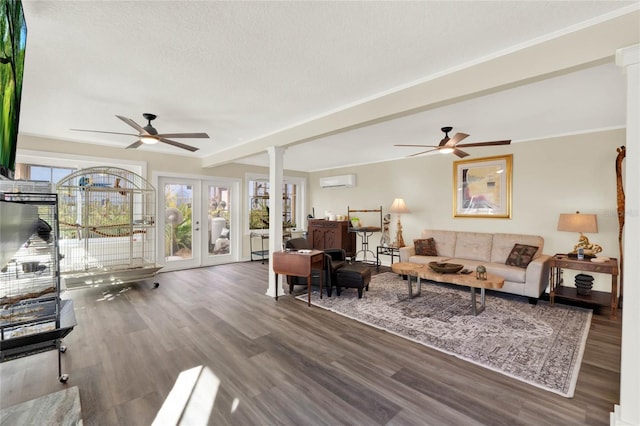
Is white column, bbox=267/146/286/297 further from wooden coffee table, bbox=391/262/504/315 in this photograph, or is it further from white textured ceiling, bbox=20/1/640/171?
wooden coffee table, bbox=391/262/504/315

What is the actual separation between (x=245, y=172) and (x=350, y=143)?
10.6ft

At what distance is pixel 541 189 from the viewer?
4.71 meters

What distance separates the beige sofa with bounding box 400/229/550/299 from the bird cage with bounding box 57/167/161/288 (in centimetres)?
496

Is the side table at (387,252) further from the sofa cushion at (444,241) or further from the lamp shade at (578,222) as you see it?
the lamp shade at (578,222)

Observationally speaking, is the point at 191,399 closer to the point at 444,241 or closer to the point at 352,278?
the point at 352,278

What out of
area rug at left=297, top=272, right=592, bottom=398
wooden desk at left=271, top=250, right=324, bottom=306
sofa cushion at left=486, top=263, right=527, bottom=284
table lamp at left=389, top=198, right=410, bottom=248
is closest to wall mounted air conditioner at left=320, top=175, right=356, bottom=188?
table lamp at left=389, top=198, right=410, bottom=248

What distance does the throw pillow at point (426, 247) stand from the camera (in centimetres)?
548

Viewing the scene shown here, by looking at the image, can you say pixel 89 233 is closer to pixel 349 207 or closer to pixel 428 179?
pixel 349 207

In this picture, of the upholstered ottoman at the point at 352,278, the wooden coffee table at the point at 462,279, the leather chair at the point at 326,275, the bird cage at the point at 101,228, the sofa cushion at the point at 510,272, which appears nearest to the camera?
the wooden coffee table at the point at 462,279

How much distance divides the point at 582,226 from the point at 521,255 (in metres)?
0.83

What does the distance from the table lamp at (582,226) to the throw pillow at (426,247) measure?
1.93 m

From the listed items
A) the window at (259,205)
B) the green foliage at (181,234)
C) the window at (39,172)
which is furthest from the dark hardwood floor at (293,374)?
the window at (259,205)

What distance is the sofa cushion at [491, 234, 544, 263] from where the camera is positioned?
15.1ft

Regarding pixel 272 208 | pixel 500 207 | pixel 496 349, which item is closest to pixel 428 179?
pixel 500 207
